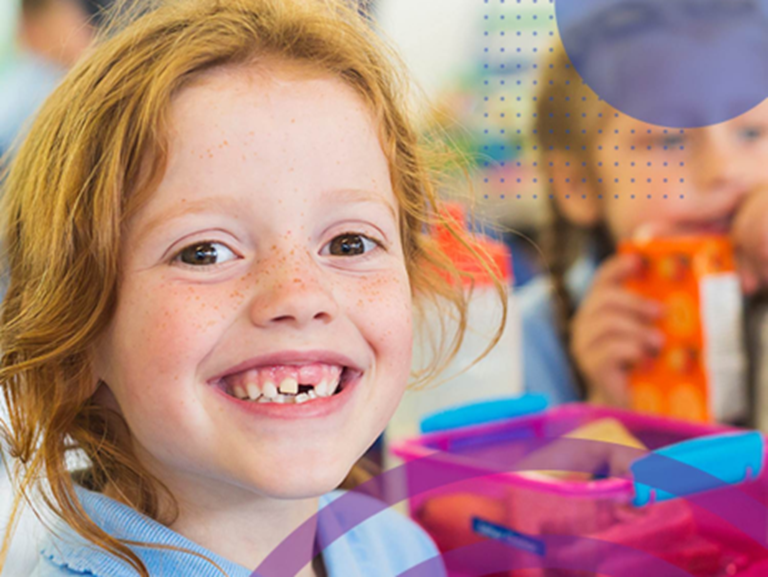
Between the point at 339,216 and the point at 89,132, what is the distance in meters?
0.17

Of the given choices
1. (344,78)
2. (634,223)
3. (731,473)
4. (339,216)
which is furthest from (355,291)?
(634,223)

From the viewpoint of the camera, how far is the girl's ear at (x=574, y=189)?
1.22m

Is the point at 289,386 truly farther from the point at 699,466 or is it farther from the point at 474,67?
the point at 474,67

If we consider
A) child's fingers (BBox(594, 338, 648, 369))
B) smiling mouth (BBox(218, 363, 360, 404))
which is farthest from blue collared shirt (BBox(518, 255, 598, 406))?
smiling mouth (BBox(218, 363, 360, 404))

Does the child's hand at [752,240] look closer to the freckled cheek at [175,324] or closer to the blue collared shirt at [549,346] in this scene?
the blue collared shirt at [549,346]

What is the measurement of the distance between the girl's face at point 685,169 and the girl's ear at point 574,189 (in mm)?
33

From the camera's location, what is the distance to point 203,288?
514 mm

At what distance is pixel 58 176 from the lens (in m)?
0.56

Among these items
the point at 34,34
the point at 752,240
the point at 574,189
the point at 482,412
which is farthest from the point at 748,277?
the point at 34,34

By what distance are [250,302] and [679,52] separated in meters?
0.91

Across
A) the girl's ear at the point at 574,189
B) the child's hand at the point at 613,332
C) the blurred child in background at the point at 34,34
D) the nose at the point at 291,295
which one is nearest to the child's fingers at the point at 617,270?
the child's hand at the point at 613,332

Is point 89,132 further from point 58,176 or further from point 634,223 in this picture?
point 634,223

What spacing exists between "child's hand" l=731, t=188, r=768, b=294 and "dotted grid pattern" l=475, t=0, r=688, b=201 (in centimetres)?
9

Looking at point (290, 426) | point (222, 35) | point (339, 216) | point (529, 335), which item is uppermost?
point (222, 35)
